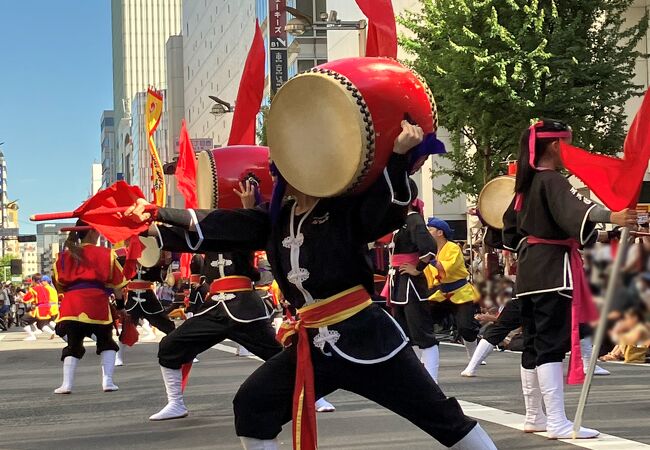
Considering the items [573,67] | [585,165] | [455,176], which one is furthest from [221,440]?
[455,176]

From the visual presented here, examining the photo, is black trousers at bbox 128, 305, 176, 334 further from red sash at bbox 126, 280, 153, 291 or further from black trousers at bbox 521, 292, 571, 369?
black trousers at bbox 521, 292, 571, 369

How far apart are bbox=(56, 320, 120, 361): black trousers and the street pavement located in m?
0.45

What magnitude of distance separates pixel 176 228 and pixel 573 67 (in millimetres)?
16315

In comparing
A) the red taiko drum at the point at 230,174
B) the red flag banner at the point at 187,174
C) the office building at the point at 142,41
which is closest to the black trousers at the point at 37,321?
the red flag banner at the point at 187,174

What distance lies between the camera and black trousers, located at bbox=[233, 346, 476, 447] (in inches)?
152

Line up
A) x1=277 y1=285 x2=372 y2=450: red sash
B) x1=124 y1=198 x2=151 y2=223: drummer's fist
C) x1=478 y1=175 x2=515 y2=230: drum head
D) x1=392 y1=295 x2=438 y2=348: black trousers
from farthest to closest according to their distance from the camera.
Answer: x1=392 y1=295 x2=438 y2=348: black trousers < x1=478 y1=175 x2=515 y2=230: drum head < x1=124 y1=198 x2=151 y2=223: drummer's fist < x1=277 y1=285 x2=372 y2=450: red sash

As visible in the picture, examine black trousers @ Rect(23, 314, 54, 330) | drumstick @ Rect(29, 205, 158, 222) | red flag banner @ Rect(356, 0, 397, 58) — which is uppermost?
red flag banner @ Rect(356, 0, 397, 58)

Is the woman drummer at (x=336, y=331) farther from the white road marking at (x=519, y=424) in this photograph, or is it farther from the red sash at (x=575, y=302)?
the white road marking at (x=519, y=424)

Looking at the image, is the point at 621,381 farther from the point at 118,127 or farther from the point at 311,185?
the point at 118,127

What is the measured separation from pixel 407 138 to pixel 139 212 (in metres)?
1.07

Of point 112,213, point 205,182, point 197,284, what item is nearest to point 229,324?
point 205,182

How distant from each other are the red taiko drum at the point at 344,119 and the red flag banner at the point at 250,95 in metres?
2.92

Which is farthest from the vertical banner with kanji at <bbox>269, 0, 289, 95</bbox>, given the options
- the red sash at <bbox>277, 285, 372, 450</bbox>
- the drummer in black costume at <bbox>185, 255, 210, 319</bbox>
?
the red sash at <bbox>277, 285, 372, 450</bbox>

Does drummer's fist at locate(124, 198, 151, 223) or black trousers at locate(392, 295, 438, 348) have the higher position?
drummer's fist at locate(124, 198, 151, 223)
